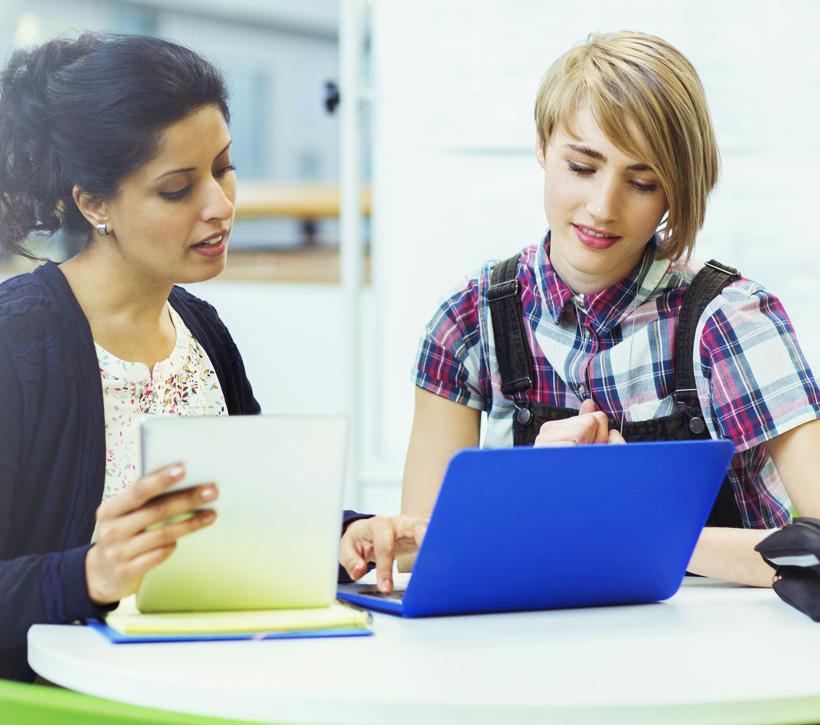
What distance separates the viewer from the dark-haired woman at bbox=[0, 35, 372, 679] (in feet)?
4.31

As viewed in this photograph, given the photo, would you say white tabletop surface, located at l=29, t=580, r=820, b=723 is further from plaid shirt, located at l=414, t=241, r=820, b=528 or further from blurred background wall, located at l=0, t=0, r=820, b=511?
blurred background wall, located at l=0, t=0, r=820, b=511

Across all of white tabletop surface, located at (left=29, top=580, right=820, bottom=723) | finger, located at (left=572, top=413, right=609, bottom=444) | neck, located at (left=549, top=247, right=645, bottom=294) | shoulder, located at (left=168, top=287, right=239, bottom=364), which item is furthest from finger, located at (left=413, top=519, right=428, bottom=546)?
neck, located at (left=549, top=247, right=645, bottom=294)

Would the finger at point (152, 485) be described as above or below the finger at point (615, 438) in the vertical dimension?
above

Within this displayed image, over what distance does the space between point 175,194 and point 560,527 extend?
25.8 inches

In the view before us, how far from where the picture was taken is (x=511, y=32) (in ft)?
8.49

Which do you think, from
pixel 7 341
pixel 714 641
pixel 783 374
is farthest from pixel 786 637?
pixel 7 341

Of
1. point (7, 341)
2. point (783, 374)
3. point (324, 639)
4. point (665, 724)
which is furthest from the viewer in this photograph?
point (783, 374)

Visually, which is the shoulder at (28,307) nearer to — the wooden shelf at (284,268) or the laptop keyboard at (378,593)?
the laptop keyboard at (378,593)

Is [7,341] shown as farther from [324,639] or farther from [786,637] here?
[786,637]

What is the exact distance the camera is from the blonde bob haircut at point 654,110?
60.6 inches

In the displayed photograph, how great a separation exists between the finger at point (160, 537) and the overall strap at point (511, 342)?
0.75 meters

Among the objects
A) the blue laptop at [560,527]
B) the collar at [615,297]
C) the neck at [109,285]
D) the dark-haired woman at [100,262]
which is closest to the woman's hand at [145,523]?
the blue laptop at [560,527]

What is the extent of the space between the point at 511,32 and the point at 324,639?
184 cm

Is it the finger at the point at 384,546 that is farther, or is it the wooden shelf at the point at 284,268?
the wooden shelf at the point at 284,268
